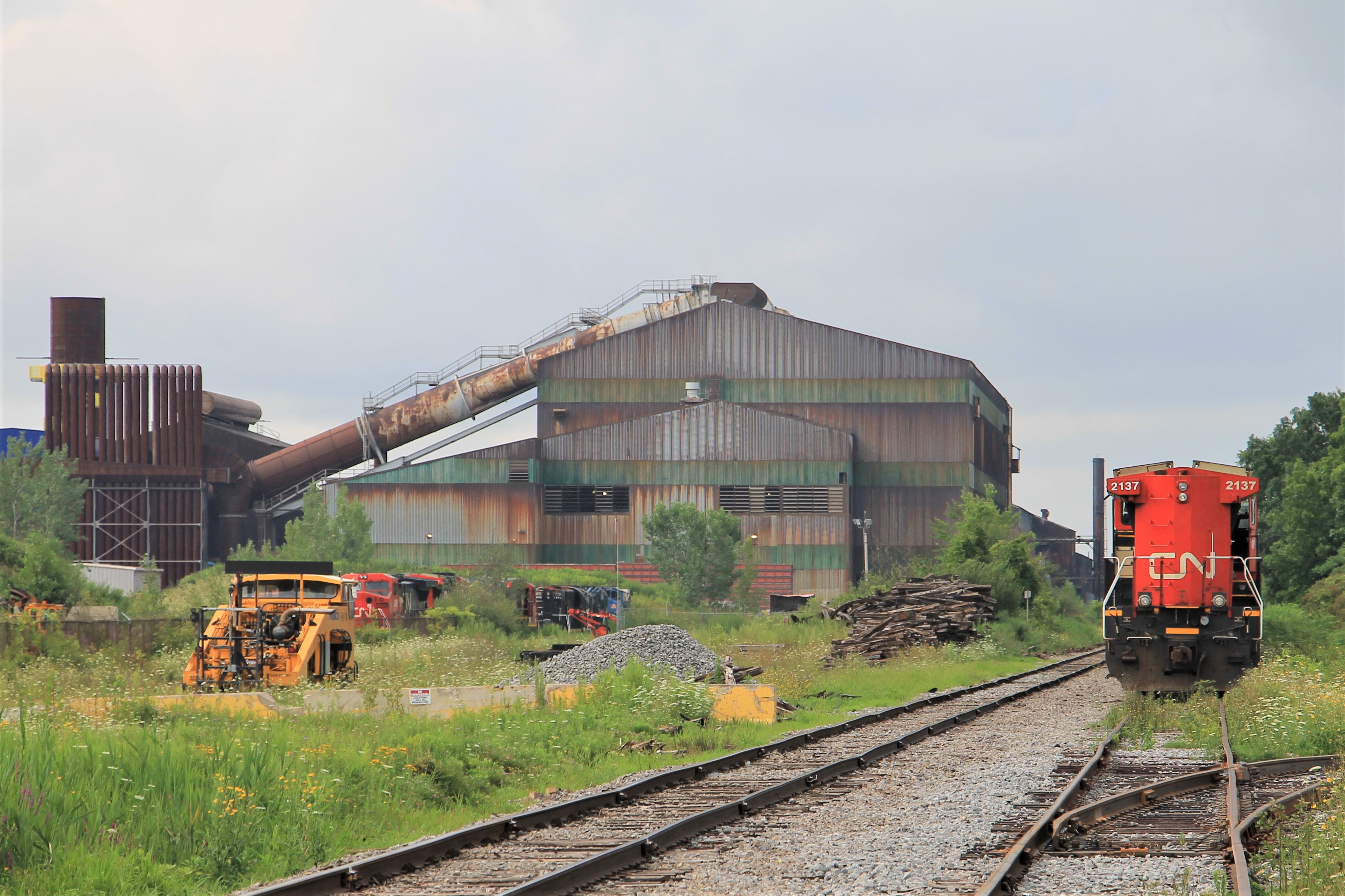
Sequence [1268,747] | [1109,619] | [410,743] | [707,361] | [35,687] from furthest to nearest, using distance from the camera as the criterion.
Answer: [707,361]
[1109,619]
[35,687]
[1268,747]
[410,743]

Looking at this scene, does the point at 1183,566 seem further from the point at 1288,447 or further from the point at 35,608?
the point at 1288,447

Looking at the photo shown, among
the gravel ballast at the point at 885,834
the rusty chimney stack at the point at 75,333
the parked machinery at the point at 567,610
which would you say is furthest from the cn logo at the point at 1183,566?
the rusty chimney stack at the point at 75,333

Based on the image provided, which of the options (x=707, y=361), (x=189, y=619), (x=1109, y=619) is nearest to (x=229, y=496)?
(x=707, y=361)

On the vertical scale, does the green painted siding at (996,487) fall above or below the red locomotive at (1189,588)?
above

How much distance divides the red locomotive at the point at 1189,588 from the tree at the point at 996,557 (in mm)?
25608

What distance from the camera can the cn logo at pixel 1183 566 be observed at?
20.3 metres

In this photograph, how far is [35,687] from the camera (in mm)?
19266

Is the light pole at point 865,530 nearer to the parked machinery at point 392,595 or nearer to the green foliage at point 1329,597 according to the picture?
the green foliage at point 1329,597

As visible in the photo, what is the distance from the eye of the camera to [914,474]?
70.2 meters

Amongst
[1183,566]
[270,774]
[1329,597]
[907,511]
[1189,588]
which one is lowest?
[1329,597]

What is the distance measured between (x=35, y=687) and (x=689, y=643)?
12196 mm

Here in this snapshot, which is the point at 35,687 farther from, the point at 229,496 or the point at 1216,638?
the point at 229,496

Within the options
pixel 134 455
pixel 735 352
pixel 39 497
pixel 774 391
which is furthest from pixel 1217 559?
pixel 134 455

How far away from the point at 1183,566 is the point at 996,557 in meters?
30.2
